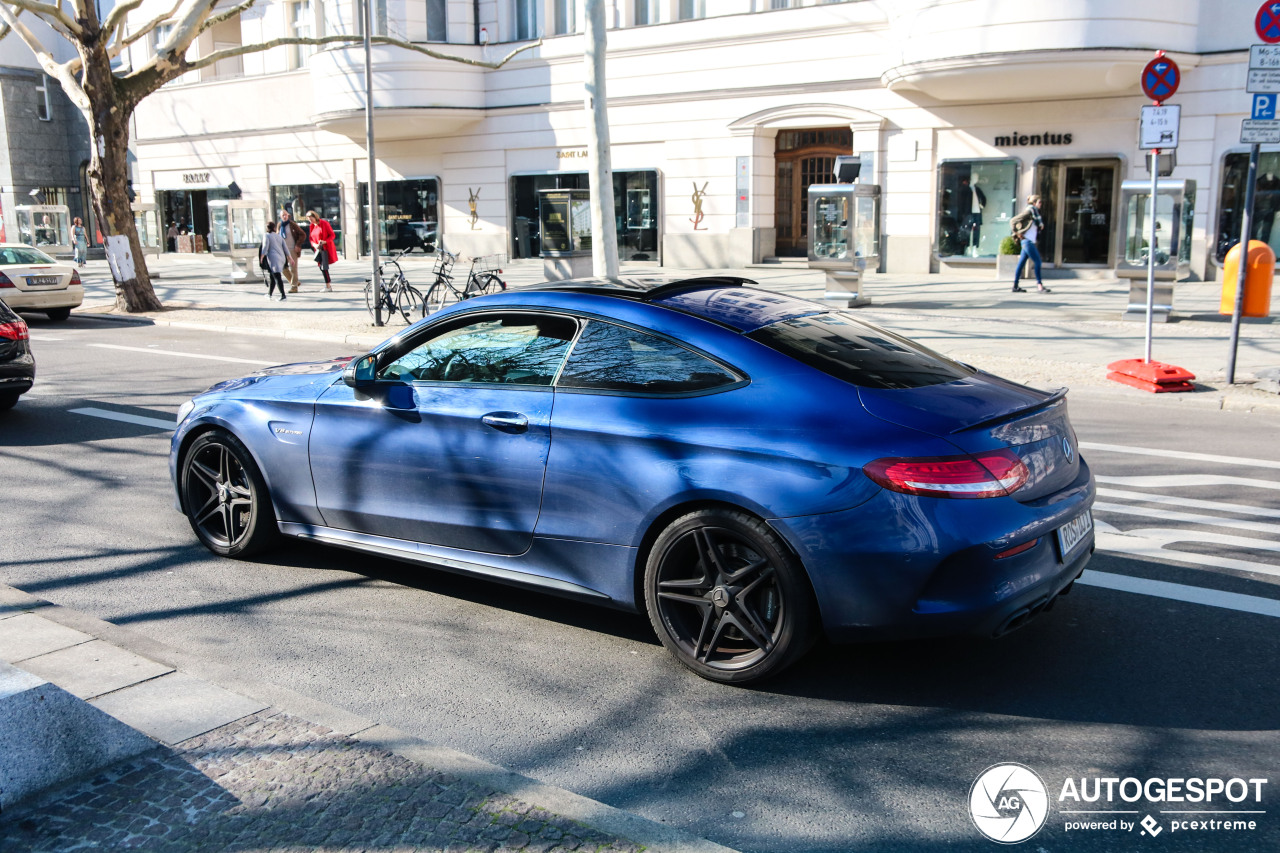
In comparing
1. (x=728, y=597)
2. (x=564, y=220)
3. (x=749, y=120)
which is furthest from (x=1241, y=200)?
(x=728, y=597)

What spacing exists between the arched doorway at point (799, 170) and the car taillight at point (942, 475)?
2288 centimetres

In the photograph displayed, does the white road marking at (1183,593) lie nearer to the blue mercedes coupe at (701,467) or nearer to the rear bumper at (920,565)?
the blue mercedes coupe at (701,467)

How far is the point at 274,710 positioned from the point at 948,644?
2785mm

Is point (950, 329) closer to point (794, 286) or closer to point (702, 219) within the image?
point (794, 286)

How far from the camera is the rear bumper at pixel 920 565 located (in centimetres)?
383

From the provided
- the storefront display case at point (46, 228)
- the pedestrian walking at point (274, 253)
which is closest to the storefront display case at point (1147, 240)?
the pedestrian walking at point (274, 253)

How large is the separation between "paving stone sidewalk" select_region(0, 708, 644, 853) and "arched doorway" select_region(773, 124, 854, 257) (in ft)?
78.8

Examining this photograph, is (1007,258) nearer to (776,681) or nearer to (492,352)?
(492,352)

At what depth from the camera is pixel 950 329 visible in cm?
1528

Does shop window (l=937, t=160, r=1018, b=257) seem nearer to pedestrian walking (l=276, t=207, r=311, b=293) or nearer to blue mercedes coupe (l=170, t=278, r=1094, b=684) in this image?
pedestrian walking (l=276, t=207, r=311, b=293)

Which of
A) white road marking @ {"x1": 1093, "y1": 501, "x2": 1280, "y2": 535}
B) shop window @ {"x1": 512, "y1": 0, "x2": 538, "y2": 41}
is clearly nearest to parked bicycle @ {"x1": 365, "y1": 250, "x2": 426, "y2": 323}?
white road marking @ {"x1": 1093, "y1": 501, "x2": 1280, "y2": 535}

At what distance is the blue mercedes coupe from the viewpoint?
3.90 m

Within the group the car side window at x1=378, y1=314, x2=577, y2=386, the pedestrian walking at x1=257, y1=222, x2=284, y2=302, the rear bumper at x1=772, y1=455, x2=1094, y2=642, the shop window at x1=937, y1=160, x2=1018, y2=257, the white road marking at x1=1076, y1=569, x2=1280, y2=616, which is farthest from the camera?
the shop window at x1=937, y1=160, x2=1018, y2=257

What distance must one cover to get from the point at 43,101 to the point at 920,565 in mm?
51383
